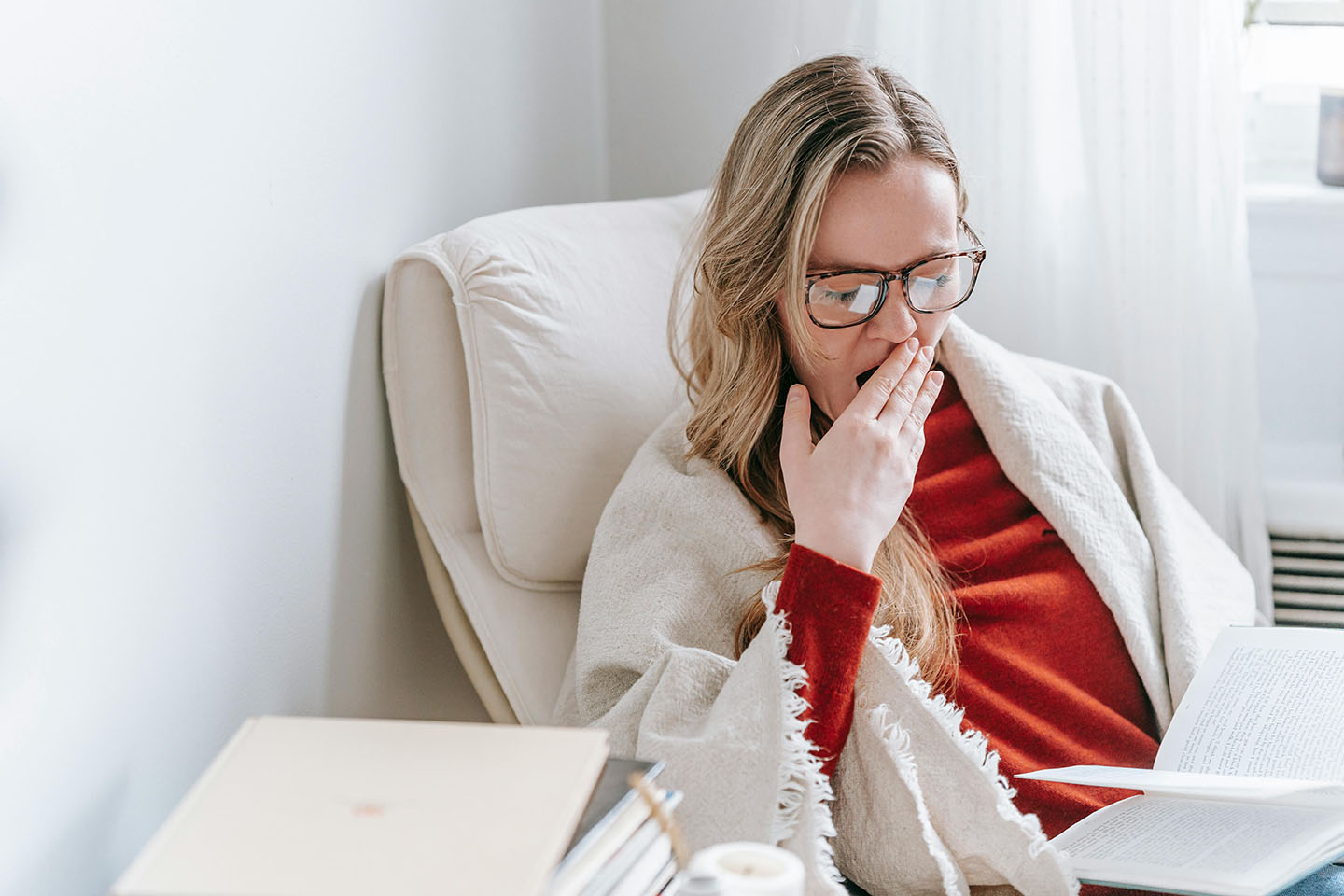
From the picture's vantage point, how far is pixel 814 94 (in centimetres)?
115

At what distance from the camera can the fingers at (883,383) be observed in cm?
109

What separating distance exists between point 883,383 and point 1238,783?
0.42m

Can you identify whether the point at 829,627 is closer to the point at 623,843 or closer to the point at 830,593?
the point at 830,593

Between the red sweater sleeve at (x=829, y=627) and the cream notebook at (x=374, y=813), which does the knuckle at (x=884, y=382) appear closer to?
the red sweater sleeve at (x=829, y=627)

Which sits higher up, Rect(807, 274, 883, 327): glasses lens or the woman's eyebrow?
the woman's eyebrow

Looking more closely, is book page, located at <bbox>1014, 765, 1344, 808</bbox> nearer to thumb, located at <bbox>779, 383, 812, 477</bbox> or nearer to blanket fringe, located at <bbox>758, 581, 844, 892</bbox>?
blanket fringe, located at <bbox>758, 581, 844, 892</bbox>

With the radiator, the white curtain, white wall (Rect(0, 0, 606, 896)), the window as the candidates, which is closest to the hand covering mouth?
white wall (Rect(0, 0, 606, 896))

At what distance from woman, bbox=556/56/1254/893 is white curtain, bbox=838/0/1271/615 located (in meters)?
0.41

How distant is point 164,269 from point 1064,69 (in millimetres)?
1310

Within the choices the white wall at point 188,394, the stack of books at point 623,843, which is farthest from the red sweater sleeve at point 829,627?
the white wall at point 188,394

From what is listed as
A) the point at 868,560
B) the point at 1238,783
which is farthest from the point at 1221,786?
the point at 868,560

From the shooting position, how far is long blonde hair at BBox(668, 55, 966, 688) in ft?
3.60

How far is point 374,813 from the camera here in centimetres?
65

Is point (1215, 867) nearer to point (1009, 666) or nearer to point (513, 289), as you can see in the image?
point (1009, 666)
